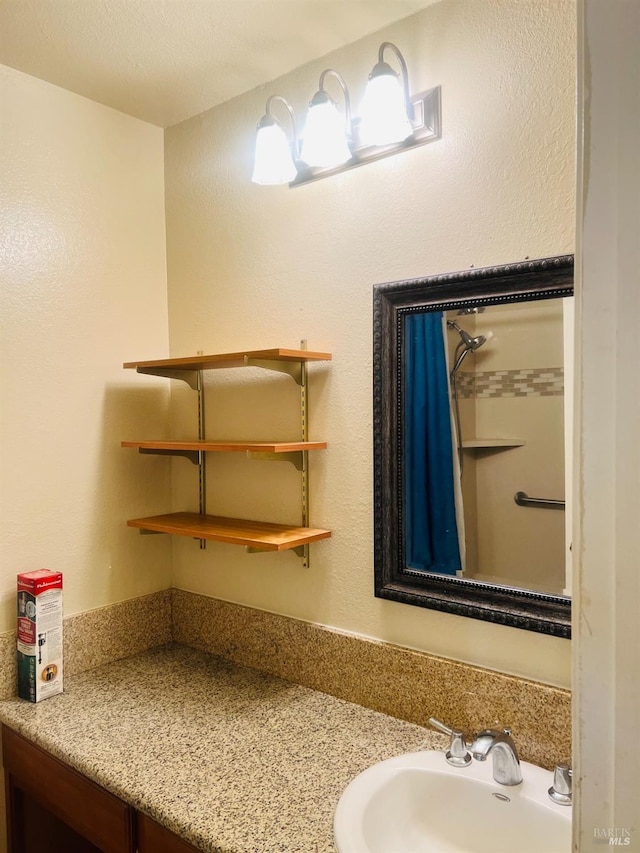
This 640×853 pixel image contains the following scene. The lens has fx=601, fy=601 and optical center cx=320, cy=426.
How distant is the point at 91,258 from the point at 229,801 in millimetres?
1392

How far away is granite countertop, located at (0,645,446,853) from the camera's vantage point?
3.35ft

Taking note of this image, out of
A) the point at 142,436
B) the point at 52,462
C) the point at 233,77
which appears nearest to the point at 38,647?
the point at 52,462

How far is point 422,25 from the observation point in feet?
4.32

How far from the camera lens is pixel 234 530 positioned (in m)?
1.55

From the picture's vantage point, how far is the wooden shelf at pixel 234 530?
1.40 m

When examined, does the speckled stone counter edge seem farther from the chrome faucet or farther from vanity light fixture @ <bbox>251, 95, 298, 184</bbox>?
vanity light fixture @ <bbox>251, 95, 298, 184</bbox>

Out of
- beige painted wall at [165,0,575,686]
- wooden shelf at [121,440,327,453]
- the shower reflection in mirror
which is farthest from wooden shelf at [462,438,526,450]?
wooden shelf at [121,440,327,453]

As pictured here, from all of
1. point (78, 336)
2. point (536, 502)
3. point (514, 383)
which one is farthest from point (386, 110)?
point (78, 336)

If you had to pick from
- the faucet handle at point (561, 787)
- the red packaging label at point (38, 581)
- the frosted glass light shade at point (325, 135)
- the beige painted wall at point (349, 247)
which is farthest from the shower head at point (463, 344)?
the red packaging label at point (38, 581)

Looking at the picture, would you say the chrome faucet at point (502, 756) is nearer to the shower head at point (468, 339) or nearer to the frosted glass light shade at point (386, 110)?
the shower head at point (468, 339)

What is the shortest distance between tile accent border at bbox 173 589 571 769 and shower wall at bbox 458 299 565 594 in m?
0.22

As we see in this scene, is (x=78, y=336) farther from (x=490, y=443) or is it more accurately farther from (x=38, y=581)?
(x=490, y=443)

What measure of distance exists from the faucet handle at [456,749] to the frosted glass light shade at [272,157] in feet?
4.25

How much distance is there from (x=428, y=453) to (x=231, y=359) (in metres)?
0.54
